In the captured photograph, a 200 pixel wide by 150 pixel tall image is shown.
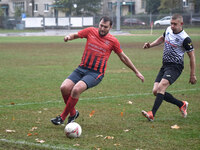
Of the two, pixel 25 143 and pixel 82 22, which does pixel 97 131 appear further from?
pixel 82 22

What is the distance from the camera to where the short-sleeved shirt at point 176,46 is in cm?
774

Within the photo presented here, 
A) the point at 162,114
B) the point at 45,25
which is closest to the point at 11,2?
the point at 45,25

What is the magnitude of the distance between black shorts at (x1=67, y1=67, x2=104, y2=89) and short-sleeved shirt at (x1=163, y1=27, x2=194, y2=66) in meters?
1.54

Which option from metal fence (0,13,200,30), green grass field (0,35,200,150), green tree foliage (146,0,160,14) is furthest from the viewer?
green tree foliage (146,0,160,14)

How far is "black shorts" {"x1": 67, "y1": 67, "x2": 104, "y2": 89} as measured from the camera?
23.6 feet

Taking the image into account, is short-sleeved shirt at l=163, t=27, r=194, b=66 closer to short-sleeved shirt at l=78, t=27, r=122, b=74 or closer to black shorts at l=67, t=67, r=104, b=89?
short-sleeved shirt at l=78, t=27, r=122, b=74

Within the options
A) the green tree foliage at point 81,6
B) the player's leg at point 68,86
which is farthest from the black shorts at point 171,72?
the green tree foliage at point 81,6

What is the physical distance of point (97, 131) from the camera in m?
6.95

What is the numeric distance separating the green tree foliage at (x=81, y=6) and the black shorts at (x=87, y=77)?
60.0 meters

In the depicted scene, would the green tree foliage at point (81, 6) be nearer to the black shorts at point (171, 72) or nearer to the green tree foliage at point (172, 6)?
the green tree foliage at point (172, 6)

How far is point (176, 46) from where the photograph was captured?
25.7 ft

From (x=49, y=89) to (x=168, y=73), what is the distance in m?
4.66

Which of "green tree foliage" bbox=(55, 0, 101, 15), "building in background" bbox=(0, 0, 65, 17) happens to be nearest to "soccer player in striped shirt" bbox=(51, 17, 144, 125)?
"green tree foliage" bbox=(55, 0, 101, 15)

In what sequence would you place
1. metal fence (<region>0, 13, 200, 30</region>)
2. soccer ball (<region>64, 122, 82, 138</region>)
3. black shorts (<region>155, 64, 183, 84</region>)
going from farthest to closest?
metal fence (<region>0, 13, 200, 30</region>), black shorts (<region>155, 64, 183, 84</region>), soccer ball (<region>64, 122, 82, 138</region>)
